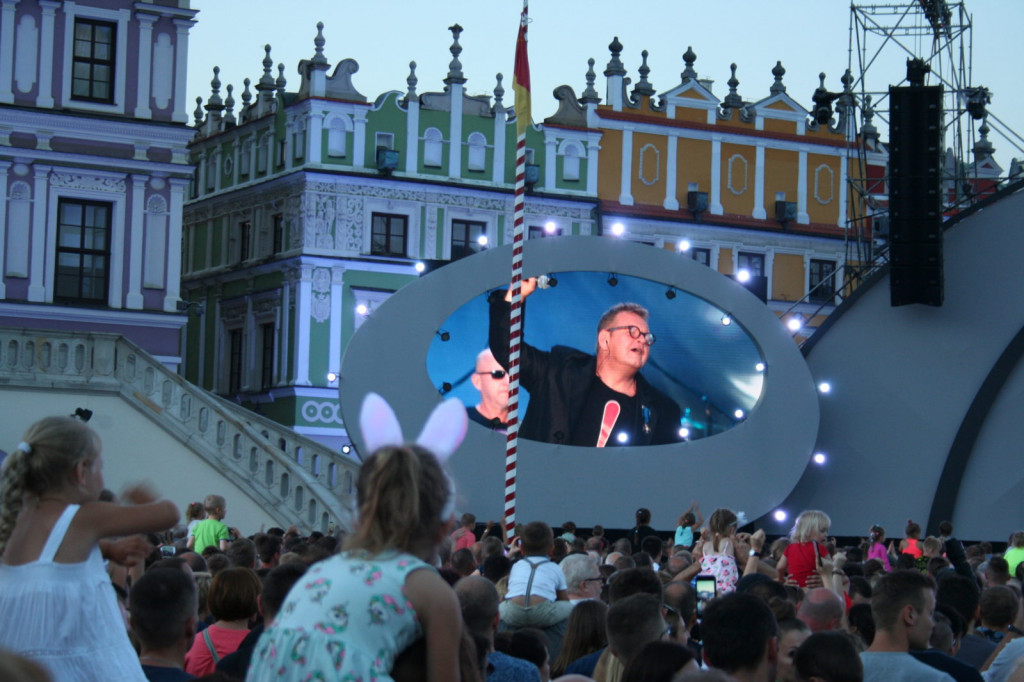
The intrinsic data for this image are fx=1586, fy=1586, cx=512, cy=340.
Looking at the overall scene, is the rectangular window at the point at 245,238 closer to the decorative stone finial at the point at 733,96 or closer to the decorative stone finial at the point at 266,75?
the decorative stone finial at the point at 266,75

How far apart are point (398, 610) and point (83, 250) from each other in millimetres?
27810

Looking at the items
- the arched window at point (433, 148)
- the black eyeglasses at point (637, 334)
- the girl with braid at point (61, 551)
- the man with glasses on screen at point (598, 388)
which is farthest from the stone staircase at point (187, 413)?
the arched window at point (433, 148)

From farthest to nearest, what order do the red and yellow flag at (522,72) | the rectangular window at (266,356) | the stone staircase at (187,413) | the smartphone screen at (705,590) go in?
the rectangular window at (266,356) < the stone staircase at (187,413) < the red and yellow flag at (522,72) < the smartphone screen at (705,590)

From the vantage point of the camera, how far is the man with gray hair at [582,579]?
9.40 meters

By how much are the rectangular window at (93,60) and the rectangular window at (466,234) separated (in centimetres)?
1654

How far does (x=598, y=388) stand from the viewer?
25.5 metres

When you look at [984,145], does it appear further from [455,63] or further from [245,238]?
[245,238]

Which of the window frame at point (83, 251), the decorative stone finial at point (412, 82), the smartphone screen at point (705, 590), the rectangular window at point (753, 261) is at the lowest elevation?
the smartphone screen at point (705, 590)

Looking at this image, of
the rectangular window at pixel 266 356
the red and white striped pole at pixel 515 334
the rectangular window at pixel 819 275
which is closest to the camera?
the red and white striped pole at pixel 515 334

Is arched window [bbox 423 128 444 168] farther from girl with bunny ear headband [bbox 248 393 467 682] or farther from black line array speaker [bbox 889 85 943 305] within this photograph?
girl with bunny ear headband [bbox 248 393 467 682]

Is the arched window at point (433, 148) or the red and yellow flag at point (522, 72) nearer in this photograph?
the red and yellow flag at point (522, 72)

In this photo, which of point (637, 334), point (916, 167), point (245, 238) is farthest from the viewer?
point (245, 238)

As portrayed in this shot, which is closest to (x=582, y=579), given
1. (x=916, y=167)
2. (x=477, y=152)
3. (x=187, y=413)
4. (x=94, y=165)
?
(x=187, y=413)

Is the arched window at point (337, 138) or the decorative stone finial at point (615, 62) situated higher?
the decorative stone finial at point (615, 62)
